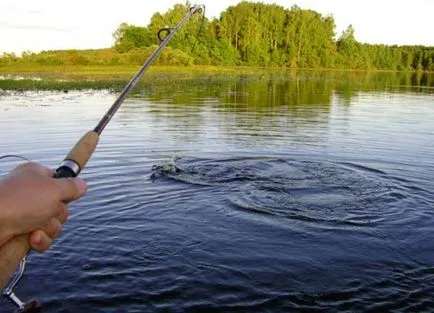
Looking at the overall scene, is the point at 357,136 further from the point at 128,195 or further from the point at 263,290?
the point at 263,290

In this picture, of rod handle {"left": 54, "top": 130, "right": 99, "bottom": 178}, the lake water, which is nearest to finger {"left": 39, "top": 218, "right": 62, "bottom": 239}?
rod handle {"left": 54, "top": 130, "right": 99, "bottom": 178}

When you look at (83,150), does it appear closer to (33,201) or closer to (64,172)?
(64,172)

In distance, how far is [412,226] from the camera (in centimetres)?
992

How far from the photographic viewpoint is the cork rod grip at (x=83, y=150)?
296 centimetres

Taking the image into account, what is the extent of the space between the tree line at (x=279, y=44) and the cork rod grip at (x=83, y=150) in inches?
4171

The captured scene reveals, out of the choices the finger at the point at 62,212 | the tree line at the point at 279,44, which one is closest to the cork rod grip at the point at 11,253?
the finger at the point at 62,212

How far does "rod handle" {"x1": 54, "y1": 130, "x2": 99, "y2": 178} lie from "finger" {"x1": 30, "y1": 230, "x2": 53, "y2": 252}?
12.6 inches

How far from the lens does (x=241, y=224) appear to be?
993 cm

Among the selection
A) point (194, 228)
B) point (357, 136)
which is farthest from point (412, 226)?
point (357, 136)

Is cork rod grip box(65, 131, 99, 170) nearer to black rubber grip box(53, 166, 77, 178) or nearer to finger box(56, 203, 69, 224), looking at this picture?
A: black rubber grip box(53, 166, 77, 178)

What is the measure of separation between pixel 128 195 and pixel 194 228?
119 inches

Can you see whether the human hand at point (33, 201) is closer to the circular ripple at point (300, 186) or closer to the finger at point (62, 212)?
the finger at point (62, 212)

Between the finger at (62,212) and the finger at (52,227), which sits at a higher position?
the finger at (62,212)

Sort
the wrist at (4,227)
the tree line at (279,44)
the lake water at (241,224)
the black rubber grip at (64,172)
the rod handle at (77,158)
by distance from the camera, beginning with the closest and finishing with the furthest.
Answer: the wrist at (4,227) < the black rubber grip at (64,172) < the rod handle at (77,158) < the lake water at (241,224) < the tree line at (279,44)
